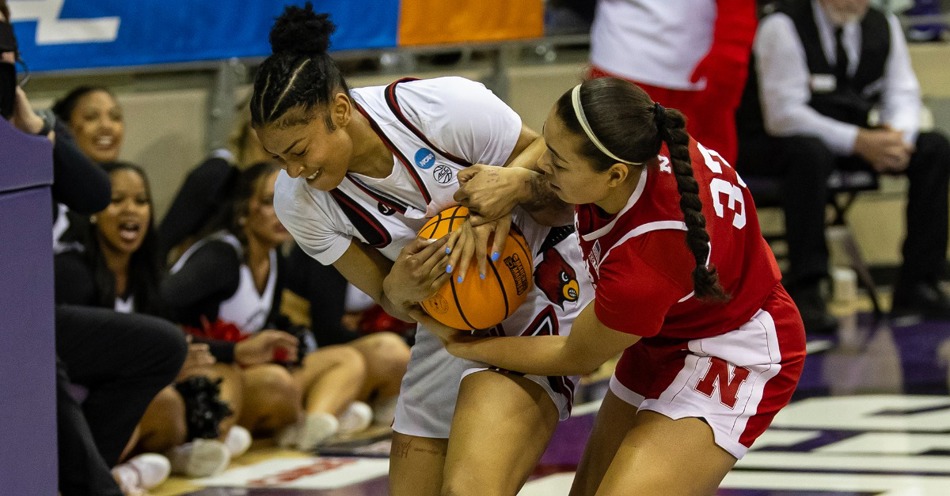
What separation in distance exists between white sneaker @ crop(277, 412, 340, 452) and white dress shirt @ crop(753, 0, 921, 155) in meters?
3.60

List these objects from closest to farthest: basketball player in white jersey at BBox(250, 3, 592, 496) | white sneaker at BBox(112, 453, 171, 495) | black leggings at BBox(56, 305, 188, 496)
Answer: basketball player in white jersey at BBox(250, 3, 592, 496) < black leggings at BBox(56, 305, 188, 496) < white sneaker at BBox(112, 453, 171, 495)

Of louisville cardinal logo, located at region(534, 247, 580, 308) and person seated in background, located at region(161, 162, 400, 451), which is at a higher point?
louisville cardinal logo, located at region(534, 247, 580, 308)

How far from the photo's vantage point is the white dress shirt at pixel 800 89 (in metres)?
7.79

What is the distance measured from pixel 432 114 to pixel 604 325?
0.73 metres

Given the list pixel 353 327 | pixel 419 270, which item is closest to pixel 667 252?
pixel 419 270

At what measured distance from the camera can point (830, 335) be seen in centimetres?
758

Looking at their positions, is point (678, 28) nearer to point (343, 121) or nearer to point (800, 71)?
point (800, 71)

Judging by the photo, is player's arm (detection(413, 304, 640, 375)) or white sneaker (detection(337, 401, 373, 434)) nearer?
player's arm (detection(413, 304, 640, 375))

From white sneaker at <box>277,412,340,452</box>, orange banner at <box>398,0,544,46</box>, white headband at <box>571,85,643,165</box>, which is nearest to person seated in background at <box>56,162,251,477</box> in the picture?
white sneaker at <box>277,412,340,452</box>

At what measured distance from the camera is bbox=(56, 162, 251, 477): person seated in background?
4906 millimetres

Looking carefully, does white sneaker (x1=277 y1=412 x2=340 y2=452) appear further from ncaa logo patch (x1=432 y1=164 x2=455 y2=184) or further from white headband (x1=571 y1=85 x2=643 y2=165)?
white headband (x1=571 y1=85 x2=643 y2=165)

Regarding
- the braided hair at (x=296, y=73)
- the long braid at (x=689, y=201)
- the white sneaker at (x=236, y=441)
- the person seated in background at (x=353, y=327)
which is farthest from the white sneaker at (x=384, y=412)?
the long braid at (x=689, y=201)

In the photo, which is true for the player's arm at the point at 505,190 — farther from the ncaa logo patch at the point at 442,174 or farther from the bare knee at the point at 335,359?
the bare knee at the point at 335,359

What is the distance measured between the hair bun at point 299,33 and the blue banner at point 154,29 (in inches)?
125
